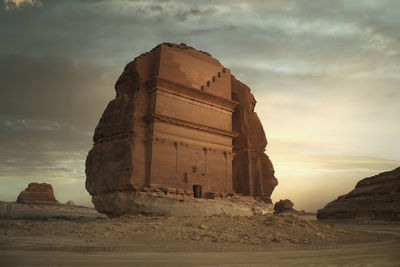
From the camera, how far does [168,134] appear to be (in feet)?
54.2

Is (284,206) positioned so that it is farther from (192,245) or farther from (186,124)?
(192,245)

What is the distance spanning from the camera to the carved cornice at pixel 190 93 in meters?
16.7

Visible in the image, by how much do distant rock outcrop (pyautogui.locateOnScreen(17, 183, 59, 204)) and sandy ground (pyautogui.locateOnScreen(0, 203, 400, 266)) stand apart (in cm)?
6795

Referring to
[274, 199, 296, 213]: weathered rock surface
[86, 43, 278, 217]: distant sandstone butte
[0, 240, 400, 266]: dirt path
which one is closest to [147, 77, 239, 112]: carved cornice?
[86, 43, 278, 217]: distant sandstone butte

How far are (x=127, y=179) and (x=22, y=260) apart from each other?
9003mm

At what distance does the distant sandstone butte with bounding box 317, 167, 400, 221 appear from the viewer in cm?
2859

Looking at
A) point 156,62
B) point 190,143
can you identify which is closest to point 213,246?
point 190,143

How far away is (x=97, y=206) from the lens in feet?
54.2

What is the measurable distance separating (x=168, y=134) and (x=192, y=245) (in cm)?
847

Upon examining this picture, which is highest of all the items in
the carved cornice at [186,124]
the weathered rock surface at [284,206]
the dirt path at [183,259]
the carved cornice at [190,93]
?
the carved cornice at [190,93]

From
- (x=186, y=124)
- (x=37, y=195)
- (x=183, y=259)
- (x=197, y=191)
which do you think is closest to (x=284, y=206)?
(x=197, y=191)

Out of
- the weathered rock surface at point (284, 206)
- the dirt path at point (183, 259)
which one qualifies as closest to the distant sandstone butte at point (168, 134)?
the dirt path at point (183, 259)

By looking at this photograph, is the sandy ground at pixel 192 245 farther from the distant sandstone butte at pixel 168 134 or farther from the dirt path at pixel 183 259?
the distant sandstone butte at pixel 168 134

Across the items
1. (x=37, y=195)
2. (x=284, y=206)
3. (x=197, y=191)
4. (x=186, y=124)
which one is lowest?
(x=284, y=206)
